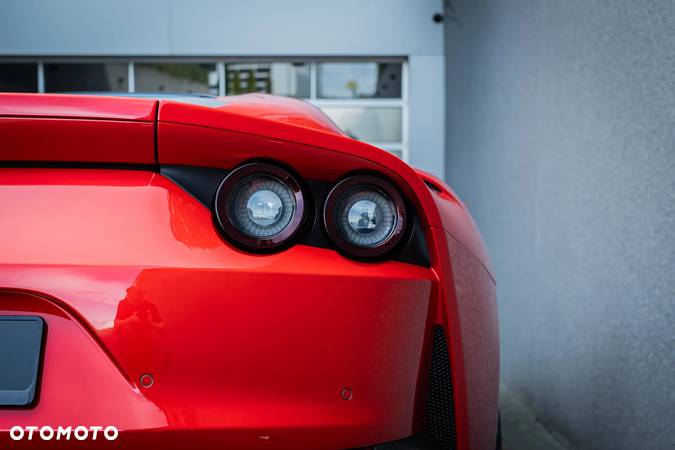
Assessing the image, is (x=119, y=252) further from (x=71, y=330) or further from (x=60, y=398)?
(x=60, y=398)

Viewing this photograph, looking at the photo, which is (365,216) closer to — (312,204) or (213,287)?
(312,204)

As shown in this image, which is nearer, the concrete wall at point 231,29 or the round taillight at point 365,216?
the round taillight at point 365,216

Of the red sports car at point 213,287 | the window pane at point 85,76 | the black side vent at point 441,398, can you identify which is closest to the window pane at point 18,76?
the window pane at point 85,76

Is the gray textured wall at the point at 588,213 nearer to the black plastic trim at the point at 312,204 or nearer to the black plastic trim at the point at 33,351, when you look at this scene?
the black plastic trim at the point at 312,204

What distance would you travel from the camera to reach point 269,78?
912 centimetres

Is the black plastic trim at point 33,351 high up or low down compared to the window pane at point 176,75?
down

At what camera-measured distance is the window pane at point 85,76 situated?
9.17 metres

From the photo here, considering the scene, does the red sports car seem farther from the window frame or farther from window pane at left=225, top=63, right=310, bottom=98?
window pane at left=225, top=63, right=310, bottom=98

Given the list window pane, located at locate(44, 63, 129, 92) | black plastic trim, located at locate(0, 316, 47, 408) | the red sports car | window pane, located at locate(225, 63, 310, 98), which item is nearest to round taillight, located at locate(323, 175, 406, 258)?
the red sports car

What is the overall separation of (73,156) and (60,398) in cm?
43

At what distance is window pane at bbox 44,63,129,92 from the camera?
30.1 feet

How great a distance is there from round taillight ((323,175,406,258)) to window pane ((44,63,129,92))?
8548 mm

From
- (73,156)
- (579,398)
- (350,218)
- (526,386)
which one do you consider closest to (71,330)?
(73,156)

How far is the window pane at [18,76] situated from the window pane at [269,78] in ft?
8.56
